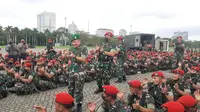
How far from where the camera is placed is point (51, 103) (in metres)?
6.10

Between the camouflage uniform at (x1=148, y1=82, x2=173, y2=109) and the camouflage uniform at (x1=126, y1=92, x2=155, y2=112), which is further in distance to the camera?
the camouflage uniform at (x1=148, y1=82, x2=173, y2=109)

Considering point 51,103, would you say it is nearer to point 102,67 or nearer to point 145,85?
point 102,67

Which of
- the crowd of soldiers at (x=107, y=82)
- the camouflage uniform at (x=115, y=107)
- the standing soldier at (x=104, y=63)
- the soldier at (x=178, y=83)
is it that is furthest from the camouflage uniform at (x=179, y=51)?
the camouflage uniform at (x=115, y=107)

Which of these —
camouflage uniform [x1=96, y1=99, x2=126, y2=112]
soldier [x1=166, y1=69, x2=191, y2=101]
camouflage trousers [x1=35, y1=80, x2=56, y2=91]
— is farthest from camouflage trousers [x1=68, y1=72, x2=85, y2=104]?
camouflage trousers [x1=35, y1=80, x2=56, y2=91]

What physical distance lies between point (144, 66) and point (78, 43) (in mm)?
7757

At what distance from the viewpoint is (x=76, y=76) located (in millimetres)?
4879

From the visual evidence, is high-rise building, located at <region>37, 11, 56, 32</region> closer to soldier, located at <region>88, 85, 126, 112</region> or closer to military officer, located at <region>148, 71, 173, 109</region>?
military officer, located at <region>148, 71, 173, 109</region>

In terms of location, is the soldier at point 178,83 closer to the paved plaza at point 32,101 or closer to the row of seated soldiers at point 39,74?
the paved plaza at point 32,101

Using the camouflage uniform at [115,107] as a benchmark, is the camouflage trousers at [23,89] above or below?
below

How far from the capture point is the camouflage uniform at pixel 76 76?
15.9 feet

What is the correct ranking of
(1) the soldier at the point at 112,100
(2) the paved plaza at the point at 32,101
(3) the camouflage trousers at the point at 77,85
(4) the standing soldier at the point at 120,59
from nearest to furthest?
(1) the soldier at the point at 112,100 < (3) the camouflage trousers at the point at 77,85 < (2) the paved plaza at the point at 32,101 < (4) the standing soldier at the point at 120,59

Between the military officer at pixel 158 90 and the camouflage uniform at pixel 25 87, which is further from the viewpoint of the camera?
the camouflage uniform at pixel 25 87

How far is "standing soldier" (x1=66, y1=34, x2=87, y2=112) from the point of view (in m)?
4.85

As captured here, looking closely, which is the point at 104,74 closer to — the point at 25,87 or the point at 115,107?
the point at 25,87
